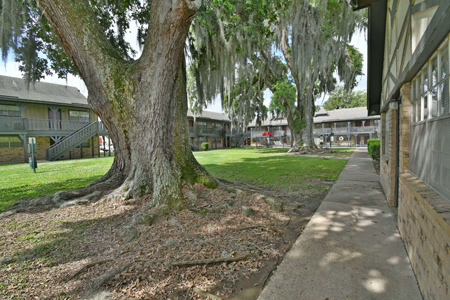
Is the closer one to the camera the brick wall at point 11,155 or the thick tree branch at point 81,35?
the thick tree branch at point 81,35

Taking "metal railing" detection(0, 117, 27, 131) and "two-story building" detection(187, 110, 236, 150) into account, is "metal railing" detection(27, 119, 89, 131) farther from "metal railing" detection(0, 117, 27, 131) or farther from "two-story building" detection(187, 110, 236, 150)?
"two-story building" detection(187, 110, 236, 150)

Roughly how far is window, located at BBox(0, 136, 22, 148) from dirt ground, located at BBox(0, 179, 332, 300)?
1717 cm

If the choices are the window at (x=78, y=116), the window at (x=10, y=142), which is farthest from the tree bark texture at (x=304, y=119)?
the window at (x=10, y=142)

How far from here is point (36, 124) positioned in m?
16.8

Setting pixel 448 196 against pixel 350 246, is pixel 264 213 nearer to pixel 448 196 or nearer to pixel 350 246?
pixel 350 246

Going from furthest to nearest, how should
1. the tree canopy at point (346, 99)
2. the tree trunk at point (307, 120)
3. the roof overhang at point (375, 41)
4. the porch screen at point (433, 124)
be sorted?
the tree canopy at point (346, 99), the tree trunk at point (307, 120), the roof overhang at point (375, 41), the porch screen at point (433, 124)

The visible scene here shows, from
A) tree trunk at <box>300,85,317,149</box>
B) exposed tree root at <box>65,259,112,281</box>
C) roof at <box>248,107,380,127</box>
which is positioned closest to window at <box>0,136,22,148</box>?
exposed tree root at <box>65,259,112,281</box>

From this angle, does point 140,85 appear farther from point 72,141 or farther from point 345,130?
point 345,130

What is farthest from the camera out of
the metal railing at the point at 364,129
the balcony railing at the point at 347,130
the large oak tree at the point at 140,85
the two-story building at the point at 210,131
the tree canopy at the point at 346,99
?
the tree canopy at the point at 346,99

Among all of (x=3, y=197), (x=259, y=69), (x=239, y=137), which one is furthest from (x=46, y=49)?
(x=239, y=137)

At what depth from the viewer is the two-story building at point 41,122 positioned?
51.7ft

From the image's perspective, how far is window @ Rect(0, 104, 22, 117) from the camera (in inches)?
636

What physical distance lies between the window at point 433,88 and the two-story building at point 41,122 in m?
19.1

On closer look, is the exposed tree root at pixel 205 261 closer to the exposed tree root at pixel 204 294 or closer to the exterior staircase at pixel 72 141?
the exposed tree root at pixel 204 294
